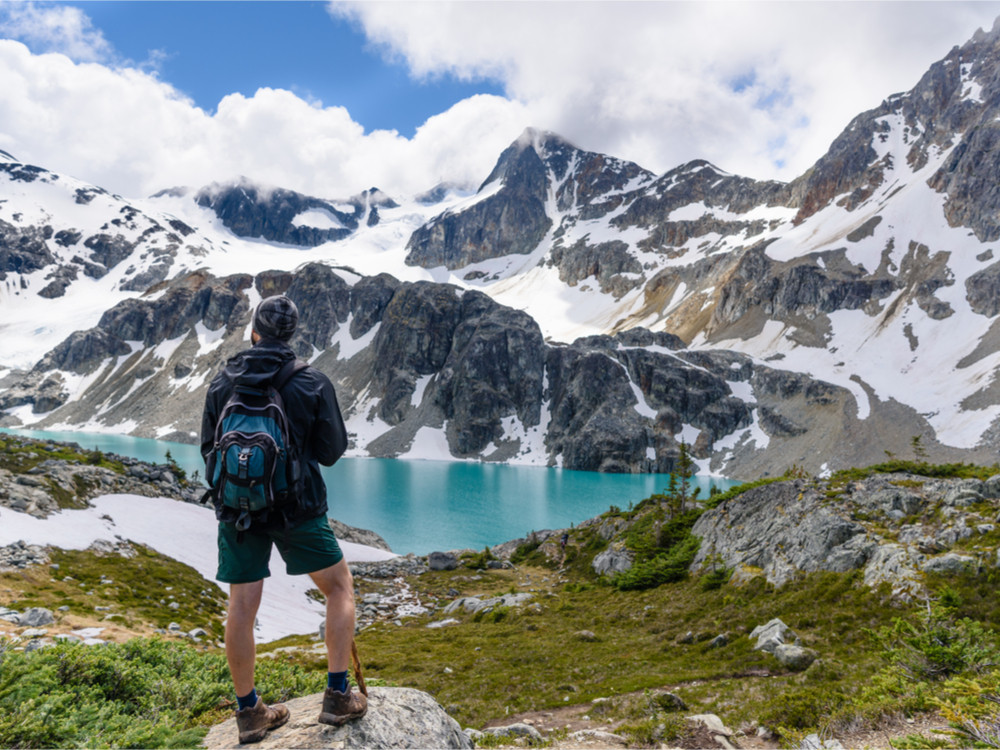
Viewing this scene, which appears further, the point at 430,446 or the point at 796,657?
the point at 430,446

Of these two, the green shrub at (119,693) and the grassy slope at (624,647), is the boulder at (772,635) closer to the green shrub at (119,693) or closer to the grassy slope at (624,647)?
the grassy slope at (624,647)

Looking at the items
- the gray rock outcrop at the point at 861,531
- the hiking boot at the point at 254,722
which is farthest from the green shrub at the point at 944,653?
the hiking boot at the point at 254,722

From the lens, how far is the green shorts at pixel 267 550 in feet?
13.9

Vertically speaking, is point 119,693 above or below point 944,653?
above

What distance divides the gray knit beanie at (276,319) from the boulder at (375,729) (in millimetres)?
3319

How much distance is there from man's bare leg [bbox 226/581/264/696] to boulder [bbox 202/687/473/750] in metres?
0.54

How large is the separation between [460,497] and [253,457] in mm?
80907

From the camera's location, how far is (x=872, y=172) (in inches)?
7835

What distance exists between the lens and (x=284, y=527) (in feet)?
13.8

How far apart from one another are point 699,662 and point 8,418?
257 m

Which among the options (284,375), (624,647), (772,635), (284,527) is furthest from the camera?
(624,647)

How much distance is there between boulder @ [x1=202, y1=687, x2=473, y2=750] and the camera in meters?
4.30

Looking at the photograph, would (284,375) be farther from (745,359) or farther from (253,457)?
(745,359)

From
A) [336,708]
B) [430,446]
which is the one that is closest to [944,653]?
[336,708]
